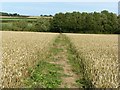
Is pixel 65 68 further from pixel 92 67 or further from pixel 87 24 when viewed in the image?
pixel 87 24

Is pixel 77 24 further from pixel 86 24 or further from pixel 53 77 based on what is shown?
pixel 53 77

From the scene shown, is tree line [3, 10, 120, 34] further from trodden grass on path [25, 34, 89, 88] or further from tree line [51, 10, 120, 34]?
trodden grass on path [25, 34, 89, 88]

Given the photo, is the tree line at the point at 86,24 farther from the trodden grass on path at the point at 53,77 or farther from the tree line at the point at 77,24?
the trodden grass on path at the point at 53,77

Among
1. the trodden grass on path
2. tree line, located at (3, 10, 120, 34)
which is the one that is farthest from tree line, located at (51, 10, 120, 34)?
the trodden grass on path

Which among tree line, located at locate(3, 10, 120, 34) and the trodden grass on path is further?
tree line, located at locate(3, 10, 120, 34)

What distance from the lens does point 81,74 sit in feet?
41.5

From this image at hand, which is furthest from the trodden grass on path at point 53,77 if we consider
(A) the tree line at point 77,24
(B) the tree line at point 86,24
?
(B) the tree line at point 86,24

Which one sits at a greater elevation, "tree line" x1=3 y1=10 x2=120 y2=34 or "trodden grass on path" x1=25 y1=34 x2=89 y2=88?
"trodden grass on path" x1=25 y1=34 x2=89 y2=88

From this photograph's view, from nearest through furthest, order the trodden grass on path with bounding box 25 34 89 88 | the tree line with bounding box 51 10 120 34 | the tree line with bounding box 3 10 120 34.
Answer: the trodden grass on path with bounding box 25 34 89 88 → the tree line with bounding box 51 10 120 34 → the tree line with bounding box 3 10 120 34

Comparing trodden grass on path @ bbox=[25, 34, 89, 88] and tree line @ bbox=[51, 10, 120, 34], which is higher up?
trodden grass on path @ bbox=[25, 34, 89, 88]

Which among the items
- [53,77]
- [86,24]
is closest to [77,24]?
[86,24]

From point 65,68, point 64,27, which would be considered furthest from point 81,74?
point 64,27

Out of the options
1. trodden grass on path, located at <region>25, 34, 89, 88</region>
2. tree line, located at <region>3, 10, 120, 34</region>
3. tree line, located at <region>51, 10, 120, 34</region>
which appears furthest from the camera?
tree line, located at <region>3, 10, 120, 34</region>

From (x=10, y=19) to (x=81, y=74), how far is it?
10145 centimetres
